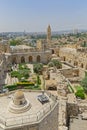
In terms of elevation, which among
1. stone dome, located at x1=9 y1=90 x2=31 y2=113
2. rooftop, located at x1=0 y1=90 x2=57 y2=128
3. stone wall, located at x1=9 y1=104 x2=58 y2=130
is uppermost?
stone dome, located at x1=9 y1=90 x2=31 y2=113

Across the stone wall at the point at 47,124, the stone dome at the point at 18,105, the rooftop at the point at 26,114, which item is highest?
the stone dome at the point at 18,105

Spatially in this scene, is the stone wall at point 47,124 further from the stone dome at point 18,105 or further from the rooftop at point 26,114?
the stone dome at point 18,105

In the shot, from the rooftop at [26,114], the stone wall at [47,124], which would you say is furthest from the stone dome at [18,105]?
the stone wall at [47,124]

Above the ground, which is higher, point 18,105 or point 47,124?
point 18,105

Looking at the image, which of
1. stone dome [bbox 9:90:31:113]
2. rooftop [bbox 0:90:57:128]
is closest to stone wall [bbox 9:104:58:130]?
rooftop [bbox 0:90:57:128]

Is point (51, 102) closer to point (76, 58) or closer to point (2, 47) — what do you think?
point (76, 58)

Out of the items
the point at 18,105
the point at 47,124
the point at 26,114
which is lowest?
the point at 47,124

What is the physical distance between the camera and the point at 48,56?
42.5 m

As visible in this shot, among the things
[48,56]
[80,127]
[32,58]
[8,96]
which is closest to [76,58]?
[48,56]

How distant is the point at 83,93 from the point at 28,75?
9.45 metres

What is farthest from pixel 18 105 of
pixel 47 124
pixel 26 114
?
pixel 47 124

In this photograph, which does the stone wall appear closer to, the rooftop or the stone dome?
the rooftop

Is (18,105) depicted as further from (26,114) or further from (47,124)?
(47,124)

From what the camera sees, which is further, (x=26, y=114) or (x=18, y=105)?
(x=18, y=105)
